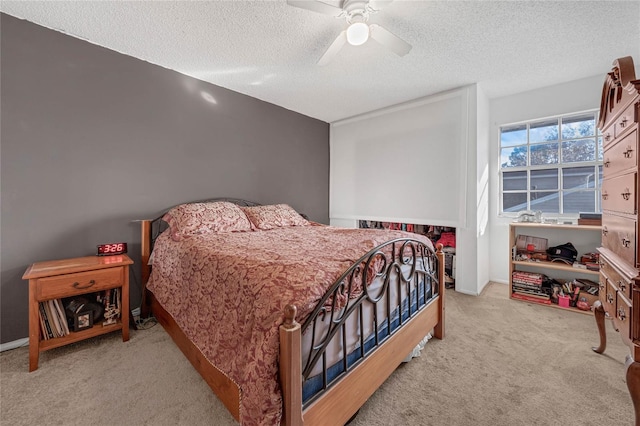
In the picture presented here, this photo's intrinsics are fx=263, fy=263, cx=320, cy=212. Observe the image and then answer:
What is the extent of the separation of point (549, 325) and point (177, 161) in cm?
401

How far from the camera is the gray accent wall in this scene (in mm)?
2029

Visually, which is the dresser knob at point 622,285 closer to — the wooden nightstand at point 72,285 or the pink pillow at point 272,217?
the pink pillow at point 272,217

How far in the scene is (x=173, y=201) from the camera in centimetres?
285

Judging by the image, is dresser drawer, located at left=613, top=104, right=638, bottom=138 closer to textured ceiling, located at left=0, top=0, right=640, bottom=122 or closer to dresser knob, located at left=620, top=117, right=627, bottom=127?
dresser knob, located at left=620, top=117, right=627, bottom=127

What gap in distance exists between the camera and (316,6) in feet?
5.53

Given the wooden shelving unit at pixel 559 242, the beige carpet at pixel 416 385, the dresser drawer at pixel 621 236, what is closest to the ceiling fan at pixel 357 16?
the dresser drawer at pixel 621 236

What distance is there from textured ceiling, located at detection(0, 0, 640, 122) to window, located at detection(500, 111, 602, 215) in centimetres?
55

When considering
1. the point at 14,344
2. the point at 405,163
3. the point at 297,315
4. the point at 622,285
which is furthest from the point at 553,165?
the point at 14,344

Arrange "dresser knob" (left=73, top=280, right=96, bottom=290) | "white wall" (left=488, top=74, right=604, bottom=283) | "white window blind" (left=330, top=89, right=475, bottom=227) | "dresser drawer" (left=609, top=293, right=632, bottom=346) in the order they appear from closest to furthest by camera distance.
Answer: "dresser drawer" (left=609, top=293, right=632, bottom=346), "dresser knob" (left=73, top=280, right=96, bottom=290), "white wall" (left=488, top=74, right=604, bottom=283), "white window blind" (left=330, top=89, right=475, bottom=227)

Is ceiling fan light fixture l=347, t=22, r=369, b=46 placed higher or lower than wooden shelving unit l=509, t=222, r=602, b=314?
higher

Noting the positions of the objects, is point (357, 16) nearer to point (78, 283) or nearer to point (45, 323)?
point (78, 283)

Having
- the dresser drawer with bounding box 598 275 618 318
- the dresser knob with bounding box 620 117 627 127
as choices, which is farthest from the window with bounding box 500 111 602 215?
the dresser knob with bounding box 620 117 627 127

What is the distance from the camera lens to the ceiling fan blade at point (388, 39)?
188 centimetres

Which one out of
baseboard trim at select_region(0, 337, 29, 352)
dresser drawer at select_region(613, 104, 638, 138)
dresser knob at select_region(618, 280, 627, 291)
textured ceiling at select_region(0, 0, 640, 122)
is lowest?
baseboard trim at select_region(0, 337, 29, 352)
